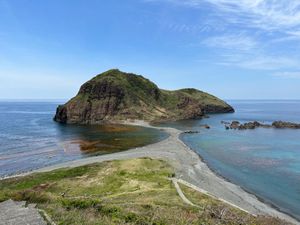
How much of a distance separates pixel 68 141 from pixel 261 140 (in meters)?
61.7

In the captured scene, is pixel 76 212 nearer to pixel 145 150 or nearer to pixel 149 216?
pixel 149 216

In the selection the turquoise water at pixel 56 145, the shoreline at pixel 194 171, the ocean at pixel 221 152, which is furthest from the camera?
the turquoise water at pixel 56 145

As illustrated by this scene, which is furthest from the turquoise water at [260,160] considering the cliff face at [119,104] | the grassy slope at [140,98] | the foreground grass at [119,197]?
the cliff face at [119,104]

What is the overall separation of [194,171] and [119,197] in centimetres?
2369

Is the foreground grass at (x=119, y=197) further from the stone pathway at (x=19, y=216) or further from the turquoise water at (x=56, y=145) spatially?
the turquoise water at (x=56, y=145)

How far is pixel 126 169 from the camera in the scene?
184ft

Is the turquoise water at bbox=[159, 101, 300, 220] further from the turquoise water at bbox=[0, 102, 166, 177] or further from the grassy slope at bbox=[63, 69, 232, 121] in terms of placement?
the grassy slope at bbox=[63, 69, 232, 121]

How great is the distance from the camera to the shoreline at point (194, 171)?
41.5 meters

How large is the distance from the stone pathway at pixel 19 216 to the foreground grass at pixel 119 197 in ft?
3.89

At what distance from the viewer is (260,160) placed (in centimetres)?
6969

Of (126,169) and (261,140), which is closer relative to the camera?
(126,169)

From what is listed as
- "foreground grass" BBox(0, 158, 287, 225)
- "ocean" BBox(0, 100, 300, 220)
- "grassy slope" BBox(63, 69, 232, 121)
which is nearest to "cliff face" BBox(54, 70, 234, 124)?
"grassy slope" BBox(63, 69, 232, 121)

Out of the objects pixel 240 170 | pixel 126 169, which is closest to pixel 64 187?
pixel 126 169

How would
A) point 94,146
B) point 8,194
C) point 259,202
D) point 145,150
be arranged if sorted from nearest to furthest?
point 8,194, point 259,202, point 145,150, point 94,146
